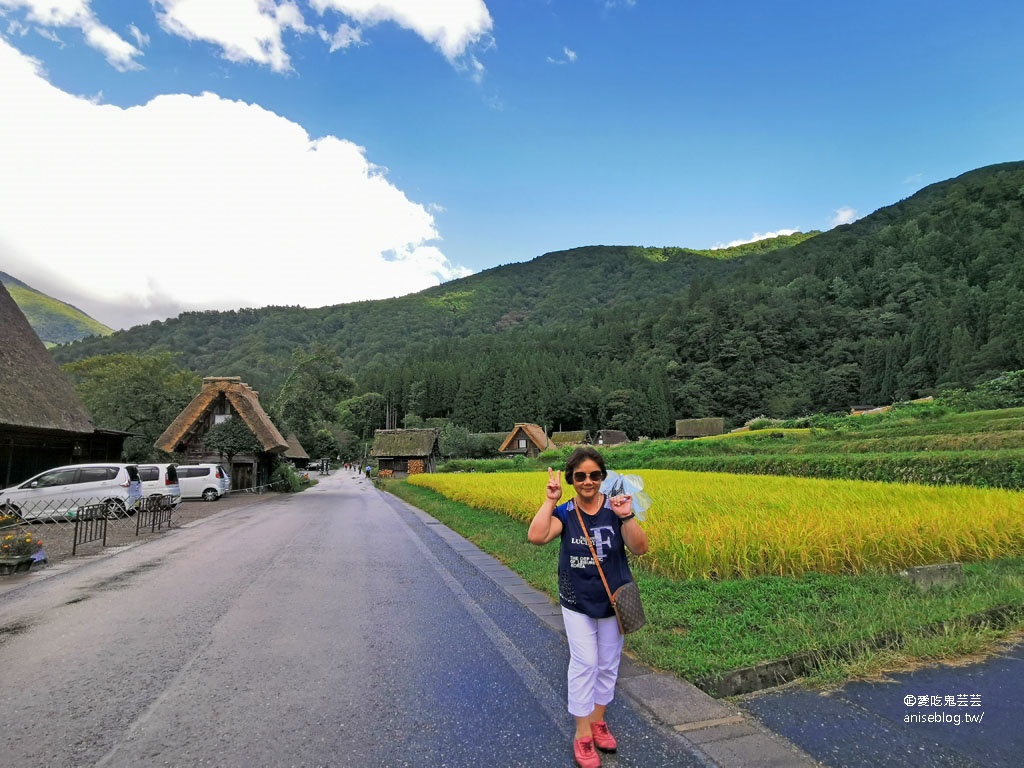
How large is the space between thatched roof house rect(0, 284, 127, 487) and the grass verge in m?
18.0

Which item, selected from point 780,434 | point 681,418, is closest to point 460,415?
point 681,418

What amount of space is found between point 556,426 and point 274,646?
273ft

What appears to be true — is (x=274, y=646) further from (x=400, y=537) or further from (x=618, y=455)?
(x=618, y=455)

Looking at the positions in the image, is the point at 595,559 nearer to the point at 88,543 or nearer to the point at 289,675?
the point at 289,675

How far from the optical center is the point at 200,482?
22.5m

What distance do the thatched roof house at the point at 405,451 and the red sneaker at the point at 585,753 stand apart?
44865 mm

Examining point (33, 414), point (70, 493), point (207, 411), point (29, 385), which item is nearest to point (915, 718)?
point (70, 493)

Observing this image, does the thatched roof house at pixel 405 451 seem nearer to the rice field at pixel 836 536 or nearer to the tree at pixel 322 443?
the tree at pixel 322 443

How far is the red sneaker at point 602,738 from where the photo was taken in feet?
8.57

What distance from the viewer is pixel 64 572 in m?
7.46

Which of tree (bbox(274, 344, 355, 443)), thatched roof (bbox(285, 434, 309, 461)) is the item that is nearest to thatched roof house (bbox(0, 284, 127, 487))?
tree (bbox(274, 344, 355, 443))

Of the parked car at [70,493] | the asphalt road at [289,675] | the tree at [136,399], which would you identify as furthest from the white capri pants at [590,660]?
the tree at [136,399]

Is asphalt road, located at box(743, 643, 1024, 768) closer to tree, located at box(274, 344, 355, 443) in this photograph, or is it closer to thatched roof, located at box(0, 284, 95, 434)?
thatched roof, located at box(0, 284, 95, 434)

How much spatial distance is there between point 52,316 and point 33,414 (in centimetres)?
13551
